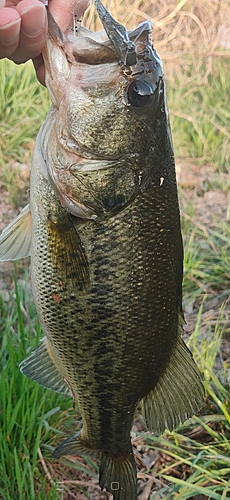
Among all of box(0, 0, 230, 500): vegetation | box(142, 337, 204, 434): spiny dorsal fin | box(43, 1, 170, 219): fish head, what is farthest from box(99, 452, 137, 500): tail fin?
box(43, 1, 170, 219): fish head

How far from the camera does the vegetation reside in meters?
1.99

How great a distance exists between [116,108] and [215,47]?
18.4 feet

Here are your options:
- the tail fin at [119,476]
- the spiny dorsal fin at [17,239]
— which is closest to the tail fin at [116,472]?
the tail fin at [119,476]

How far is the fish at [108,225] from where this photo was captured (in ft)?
3.97

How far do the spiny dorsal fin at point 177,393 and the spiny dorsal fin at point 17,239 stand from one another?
47 centimetres

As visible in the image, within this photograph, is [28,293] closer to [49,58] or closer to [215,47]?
[49,58]

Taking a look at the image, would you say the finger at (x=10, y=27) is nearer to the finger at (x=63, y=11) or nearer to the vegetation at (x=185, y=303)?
the finger at (x=63, y=11)

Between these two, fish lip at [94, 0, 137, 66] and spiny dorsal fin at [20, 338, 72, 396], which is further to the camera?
spiny dorsal fin at [20, 338, 72, 396]

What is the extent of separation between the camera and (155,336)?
1355mm

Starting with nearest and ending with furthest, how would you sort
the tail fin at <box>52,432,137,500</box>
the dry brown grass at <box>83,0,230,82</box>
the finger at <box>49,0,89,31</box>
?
the finger at <box>49,0,89,31</box>
the tail fin at <box>52,432,137,500</box>
the dry brown grass at <box>83,0,230,82</box>

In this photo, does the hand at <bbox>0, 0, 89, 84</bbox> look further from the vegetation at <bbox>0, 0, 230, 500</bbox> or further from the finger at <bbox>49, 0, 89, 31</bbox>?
the vegetation at <bbox>0, 0, 230, 500</bbox>

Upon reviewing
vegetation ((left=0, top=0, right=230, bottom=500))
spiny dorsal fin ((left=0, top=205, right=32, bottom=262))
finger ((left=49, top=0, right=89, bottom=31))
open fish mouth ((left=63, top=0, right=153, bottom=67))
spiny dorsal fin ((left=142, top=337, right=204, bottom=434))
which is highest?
finger ((left=49, top=0, right=89, bottom=31))

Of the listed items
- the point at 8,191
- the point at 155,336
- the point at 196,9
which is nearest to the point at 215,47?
the point at 196,9

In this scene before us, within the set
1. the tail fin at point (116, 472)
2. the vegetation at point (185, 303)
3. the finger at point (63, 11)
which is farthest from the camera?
the vegetation at point (185, 303)
